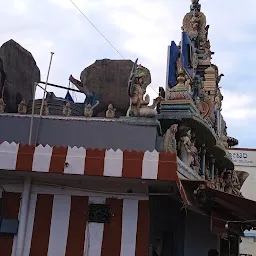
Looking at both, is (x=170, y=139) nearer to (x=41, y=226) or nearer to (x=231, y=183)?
(x=41, y=226)

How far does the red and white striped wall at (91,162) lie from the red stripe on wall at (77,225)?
826mm

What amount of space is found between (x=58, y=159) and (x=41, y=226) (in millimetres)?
1255

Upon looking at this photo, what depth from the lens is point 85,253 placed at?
717cm

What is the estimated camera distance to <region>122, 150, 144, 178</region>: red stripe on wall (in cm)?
676

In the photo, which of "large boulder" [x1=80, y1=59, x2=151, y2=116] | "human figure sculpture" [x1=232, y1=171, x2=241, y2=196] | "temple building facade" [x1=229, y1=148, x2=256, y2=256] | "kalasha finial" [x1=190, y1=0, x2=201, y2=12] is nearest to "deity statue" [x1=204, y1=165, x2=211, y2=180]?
"human figure sculpture" [x1=232, y1=171, x2=241, y2=196]

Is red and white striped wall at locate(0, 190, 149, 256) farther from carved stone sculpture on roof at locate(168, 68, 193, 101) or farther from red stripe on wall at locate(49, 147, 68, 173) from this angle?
carved stone sculpture on roof at locate(168, 68, 193, 101)

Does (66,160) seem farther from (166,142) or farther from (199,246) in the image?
(199,246)

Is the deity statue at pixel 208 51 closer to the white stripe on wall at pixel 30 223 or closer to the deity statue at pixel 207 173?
the deity statue at pixel 207 173

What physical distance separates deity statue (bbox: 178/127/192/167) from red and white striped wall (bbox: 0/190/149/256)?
3405mm

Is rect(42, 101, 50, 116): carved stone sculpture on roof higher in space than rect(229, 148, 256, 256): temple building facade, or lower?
lower

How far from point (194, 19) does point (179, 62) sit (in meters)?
5.83

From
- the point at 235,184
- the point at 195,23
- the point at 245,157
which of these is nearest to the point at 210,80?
the point at 195,23

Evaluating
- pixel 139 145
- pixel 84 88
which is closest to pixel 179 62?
pixel 84 88

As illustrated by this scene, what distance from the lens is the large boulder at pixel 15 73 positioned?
1005cm
